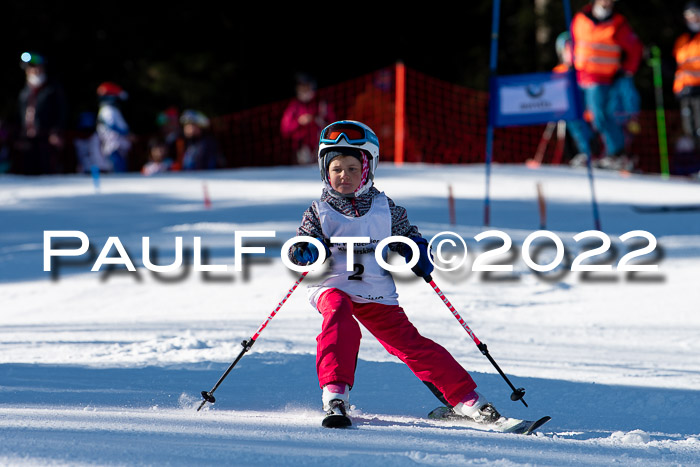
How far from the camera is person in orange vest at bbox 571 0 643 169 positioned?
13938 millimetres

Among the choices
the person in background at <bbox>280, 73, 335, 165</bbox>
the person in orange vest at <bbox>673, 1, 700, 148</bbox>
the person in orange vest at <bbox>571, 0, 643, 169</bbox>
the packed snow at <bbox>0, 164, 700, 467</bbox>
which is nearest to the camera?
the packed snow at <bbox>0, 164, 700, 467</bbox>

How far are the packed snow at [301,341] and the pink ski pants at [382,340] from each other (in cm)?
20

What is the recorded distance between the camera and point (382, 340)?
4.24m

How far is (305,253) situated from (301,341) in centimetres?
188

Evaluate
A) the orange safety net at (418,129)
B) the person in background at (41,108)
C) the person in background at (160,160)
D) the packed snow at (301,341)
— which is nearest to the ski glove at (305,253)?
the packed snow at (301,341)

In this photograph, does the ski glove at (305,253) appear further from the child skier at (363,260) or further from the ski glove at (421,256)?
the ski glove at (421,256)

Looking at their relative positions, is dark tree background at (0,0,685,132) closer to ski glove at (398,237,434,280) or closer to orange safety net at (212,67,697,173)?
orange safety net at (212,67,697,173)

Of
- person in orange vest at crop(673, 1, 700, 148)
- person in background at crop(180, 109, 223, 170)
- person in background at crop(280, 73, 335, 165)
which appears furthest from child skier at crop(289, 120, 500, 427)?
person in background at crop(180, 109, 223, 170)

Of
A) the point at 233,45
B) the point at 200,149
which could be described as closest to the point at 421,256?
the point at 200,149

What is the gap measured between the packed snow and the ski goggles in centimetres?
110

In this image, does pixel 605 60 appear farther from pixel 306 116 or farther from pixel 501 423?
pixel 501 423

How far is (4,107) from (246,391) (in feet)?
69.0

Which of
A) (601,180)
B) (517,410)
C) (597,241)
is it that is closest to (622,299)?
(597,241)

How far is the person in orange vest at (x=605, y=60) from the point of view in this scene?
13.9m
